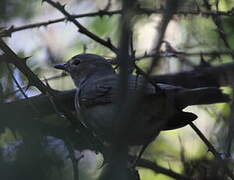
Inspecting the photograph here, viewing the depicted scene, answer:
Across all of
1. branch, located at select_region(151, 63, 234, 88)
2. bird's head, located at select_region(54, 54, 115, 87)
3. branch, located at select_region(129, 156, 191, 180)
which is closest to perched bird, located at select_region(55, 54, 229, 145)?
bird's head, located at select_region(54, 54, 115, 87)

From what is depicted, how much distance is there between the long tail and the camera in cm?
418

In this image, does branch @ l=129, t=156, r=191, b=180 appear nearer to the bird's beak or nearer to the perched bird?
the perched bird

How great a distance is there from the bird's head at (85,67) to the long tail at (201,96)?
2387 millimetres

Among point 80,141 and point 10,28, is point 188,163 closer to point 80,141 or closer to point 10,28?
point 80,141

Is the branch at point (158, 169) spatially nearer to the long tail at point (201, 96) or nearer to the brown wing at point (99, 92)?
the long tail at point (201, 96)

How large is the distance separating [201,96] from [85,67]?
123 inches

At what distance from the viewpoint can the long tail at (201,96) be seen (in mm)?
4184

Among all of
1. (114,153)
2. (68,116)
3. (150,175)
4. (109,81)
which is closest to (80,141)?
(68,116)

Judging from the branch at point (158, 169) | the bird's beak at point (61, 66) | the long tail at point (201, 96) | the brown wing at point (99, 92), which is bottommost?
the branch at point (158, 169)

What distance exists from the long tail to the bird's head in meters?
2.39

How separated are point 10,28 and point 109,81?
171 cm

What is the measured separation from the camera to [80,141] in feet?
12.0

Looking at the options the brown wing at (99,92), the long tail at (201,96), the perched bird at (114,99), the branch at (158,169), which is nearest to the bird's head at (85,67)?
the perched bird at (114,99)

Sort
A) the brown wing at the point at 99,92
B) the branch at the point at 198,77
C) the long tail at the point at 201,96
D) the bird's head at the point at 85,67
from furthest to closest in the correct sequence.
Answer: the bird's head at the point at 85,67 < the branch at the point at 198,77 < the brown wing at the point at 99,92 < the long tail at the point at 201,96
